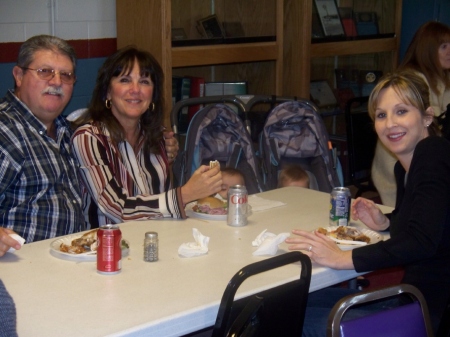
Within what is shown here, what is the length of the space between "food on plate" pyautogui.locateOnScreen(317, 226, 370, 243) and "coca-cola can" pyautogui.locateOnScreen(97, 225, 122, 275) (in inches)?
30.1

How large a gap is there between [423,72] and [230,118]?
57.0 inches

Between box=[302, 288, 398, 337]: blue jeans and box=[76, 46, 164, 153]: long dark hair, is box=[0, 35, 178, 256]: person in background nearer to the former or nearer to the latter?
box=[76, 46, 164, 153]: long dark hair

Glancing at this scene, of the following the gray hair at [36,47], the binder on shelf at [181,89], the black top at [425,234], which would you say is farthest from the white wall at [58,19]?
the black top at [425,234]

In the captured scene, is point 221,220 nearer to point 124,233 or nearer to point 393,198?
point 124,233

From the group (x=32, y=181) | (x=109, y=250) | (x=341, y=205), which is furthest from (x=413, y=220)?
(x=32, y=181)

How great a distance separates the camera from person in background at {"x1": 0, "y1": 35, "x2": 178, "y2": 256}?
8.59ft

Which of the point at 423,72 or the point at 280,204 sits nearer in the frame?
the point at 280,204

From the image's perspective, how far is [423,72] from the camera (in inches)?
175

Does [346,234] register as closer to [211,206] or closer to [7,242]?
[211,206]

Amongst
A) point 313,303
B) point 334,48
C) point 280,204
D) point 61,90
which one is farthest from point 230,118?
point 334,48

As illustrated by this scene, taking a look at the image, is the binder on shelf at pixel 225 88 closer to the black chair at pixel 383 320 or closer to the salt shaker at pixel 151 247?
the salt shaker at pixel 151 247

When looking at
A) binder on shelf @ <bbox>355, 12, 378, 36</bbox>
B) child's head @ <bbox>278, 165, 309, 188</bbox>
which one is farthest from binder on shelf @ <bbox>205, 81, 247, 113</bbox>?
binder on shelf @ <bbox>355, 12, 378, 36</bbox>

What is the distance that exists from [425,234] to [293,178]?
149 centimetres

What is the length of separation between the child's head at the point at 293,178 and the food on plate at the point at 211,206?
820 mm
